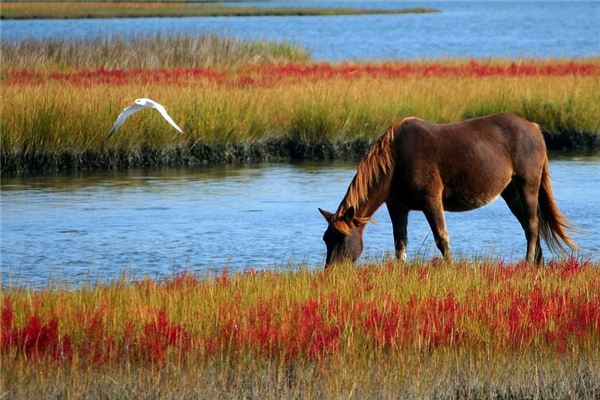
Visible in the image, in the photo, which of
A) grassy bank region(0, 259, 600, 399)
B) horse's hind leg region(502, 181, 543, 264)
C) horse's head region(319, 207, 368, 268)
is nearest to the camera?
grassy bank region(0, 259, 600, 399)

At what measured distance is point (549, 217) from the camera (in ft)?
33.5

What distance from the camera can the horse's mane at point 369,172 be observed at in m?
9.03

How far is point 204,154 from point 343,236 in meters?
9.51

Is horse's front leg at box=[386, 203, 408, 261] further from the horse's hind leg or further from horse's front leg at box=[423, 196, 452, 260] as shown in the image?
the horse's hind leg

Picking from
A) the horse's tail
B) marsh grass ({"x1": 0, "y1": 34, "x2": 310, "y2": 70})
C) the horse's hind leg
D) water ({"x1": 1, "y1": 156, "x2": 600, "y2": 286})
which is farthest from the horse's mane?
marsh grass ({"x1": 0, "y1": 34, "x2": 310, "y2": 70})

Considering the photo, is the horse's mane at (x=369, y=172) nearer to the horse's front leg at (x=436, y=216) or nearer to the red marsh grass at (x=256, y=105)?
the horse's front leg at (x=436, y=216)

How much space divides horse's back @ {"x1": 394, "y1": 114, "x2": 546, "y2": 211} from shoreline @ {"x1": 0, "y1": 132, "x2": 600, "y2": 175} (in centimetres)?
843

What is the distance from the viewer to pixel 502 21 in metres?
98.0

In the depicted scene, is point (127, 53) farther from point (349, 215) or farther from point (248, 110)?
point (349, 215)

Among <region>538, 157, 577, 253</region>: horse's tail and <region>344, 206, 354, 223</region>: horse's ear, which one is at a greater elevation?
<region>344, 206, 354, 223</region>: horse's ear

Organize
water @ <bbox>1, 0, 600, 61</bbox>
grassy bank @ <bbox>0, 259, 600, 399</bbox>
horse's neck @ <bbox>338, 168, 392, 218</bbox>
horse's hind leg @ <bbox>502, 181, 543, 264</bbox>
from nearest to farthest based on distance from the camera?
grassy bank @ <bbox>0, 259, 600, 399</bbox> < horse's neck @ <bbox>338, 168, 392, 218</bbox> < horse's hind leg @ <bbox>502, 181, 543, 264</bbox> < water @ <bbox>1, 0, 600, 61</bbox>

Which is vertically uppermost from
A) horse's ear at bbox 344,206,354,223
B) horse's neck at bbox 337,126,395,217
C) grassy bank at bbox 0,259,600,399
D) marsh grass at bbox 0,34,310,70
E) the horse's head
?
horse's neck at bbox 337,126,395,217

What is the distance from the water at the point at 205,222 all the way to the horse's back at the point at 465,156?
62 cm

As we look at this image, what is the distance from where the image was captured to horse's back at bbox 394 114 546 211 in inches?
369
